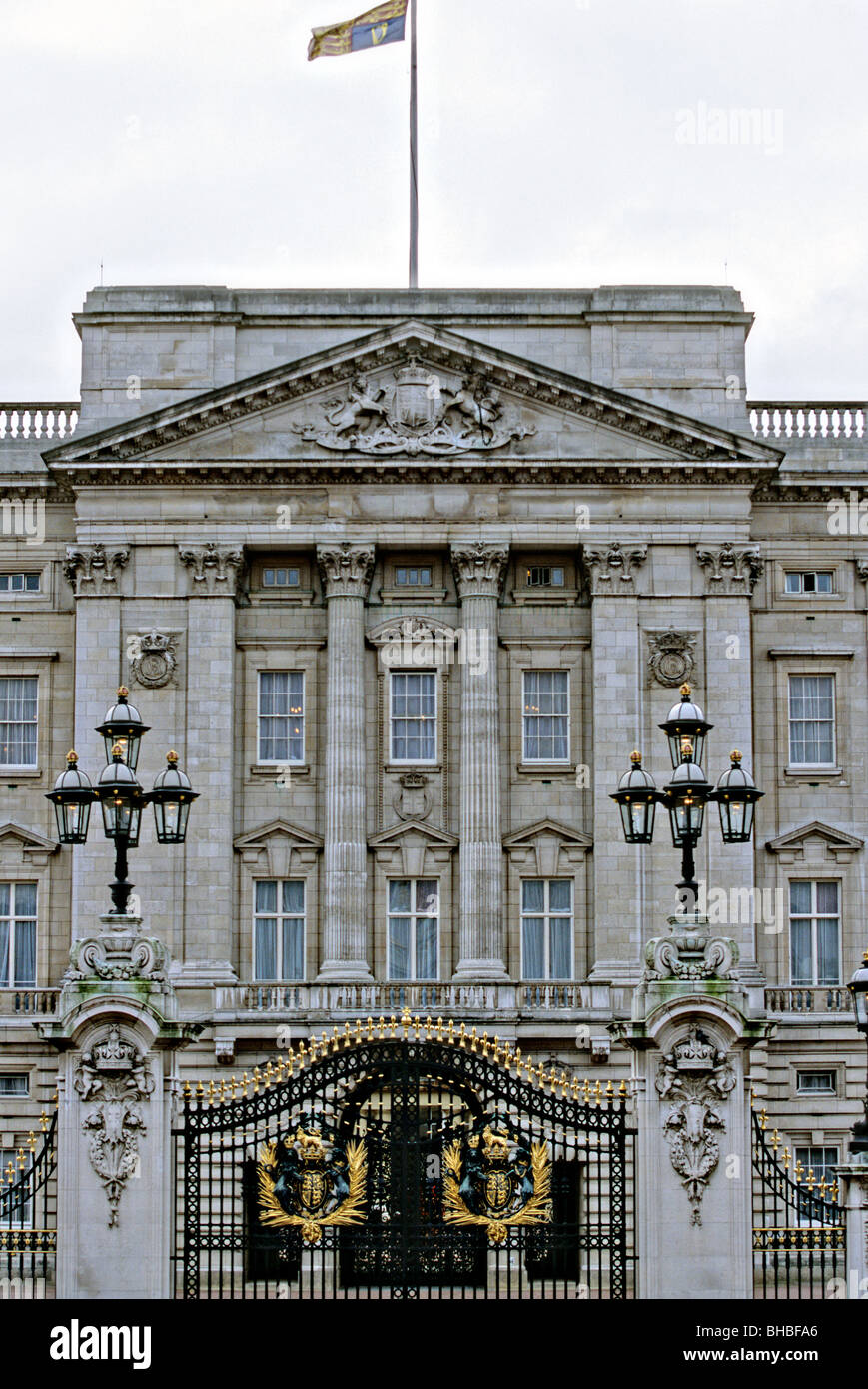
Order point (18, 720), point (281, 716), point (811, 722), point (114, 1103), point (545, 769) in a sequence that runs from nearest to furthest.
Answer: point (114, 1103)
point (545, 769)
point (281, 716)
point (18, 720)
point (811, 722)

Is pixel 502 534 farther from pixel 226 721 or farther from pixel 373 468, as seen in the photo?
pixel 226 721

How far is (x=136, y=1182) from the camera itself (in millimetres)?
26359

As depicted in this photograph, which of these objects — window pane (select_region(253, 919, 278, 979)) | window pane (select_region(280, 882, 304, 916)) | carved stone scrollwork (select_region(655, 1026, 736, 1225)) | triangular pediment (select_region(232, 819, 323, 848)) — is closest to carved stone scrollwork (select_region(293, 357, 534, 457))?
triangular pediment (select_region(232, 819, 323, 848))

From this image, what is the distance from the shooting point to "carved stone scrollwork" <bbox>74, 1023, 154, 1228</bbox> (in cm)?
2634

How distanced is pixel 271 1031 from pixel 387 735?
23.1ft

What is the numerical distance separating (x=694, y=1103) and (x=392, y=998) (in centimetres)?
2300

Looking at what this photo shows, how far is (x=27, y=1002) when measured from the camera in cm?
5081

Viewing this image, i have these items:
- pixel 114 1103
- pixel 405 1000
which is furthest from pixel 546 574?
pixel 114 1103

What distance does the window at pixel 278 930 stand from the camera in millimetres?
51094

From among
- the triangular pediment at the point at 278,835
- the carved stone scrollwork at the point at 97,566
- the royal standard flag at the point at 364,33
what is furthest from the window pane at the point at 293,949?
the royal standard flag at the point at 364,33

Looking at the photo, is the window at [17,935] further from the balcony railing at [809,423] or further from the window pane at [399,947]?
the balcony railing at [809,423]

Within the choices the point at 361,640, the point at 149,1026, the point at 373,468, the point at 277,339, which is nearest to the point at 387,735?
the point at 361,640

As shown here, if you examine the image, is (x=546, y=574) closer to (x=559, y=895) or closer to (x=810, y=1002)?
(x=559, y=895)

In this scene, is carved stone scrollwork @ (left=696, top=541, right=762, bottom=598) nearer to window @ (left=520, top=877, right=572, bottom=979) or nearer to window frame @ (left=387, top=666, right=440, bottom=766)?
window frame @ (left=387, top=666, right=440, bottom=766)
